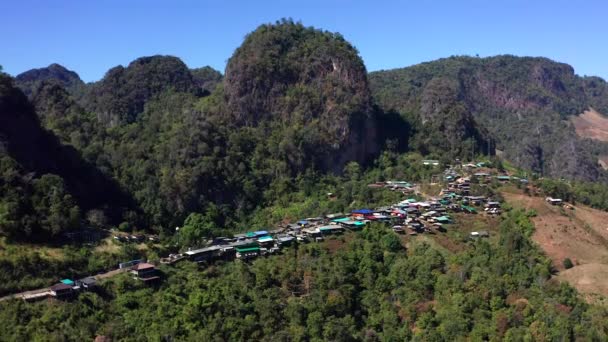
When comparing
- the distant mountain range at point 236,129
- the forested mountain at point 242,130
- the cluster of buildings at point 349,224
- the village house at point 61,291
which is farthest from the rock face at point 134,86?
the village house at point 61,291

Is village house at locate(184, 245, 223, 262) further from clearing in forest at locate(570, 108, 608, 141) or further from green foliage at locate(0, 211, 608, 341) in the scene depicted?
clearing in forest at locate(570, 108, 608, 141)

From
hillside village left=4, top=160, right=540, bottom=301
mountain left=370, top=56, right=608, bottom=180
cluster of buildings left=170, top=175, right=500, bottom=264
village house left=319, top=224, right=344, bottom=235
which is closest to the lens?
hillside village left=4, top=160, right=540, bottom=301

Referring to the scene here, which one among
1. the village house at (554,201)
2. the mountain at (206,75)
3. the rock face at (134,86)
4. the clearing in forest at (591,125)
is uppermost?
the mountain at (206,75)

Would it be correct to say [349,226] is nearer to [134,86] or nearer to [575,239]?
[575,239]

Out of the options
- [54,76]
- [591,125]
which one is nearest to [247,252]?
[54,76]

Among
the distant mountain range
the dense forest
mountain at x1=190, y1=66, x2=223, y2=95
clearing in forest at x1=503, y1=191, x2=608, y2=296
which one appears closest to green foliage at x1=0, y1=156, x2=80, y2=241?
the dense forest

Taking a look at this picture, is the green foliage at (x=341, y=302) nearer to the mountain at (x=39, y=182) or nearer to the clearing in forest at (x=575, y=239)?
the clearing in forest at (x=575, y=239)
